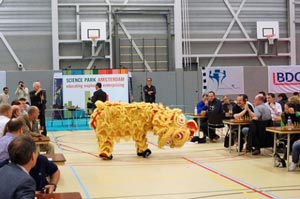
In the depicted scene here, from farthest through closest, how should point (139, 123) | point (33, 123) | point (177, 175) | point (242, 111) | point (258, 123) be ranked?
1. point (242, 111)
2. point (139, 123)
3. point (258, 123)
4. point (33, 123)
5. point (177, 175)

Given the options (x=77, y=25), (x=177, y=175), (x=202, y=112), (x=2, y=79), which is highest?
(x=77, y=25)

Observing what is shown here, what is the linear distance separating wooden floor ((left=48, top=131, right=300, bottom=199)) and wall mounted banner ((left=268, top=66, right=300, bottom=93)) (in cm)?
1000

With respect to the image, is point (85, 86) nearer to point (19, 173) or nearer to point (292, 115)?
point (292, 115)

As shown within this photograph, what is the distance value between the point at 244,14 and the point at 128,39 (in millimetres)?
6072

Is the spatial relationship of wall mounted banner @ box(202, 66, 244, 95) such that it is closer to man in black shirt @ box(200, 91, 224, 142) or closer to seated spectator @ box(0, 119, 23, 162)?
man in black shirt @ box(200, 91, 224, 142)

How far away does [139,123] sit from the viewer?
392 inches

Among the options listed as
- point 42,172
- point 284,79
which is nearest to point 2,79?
point 284,79

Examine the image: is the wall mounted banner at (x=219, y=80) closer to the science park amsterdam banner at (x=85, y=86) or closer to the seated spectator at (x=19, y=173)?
the science park amsterdam banner at (x=85, y=86)

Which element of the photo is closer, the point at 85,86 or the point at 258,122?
the point at 258,122

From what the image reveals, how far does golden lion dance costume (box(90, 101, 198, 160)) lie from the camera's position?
970 centimetres

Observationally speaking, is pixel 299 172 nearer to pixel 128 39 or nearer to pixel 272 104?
pixel 272 104

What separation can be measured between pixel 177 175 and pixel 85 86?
12.4 meters

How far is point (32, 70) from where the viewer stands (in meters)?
22.0

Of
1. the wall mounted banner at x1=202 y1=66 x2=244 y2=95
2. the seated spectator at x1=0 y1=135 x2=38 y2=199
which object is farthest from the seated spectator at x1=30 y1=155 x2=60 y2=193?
the wall mounted banner at x1=202 y1=66 x2=244 y2=95
